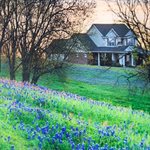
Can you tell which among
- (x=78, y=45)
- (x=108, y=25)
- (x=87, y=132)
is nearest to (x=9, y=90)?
(x=87, y=132)

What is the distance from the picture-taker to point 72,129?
9.88 m

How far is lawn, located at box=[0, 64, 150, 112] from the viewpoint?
3578 cm

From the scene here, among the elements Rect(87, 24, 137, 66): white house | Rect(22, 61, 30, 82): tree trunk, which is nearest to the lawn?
Rect(22, 61, 30, 82): tree trunk

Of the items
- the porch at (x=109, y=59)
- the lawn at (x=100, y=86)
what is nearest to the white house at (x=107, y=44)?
the porch at (x=109, y=59)

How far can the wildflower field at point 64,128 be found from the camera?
8.93 meters

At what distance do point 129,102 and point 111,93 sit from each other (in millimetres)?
4960

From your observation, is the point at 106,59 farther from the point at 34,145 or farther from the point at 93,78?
the point at 34,145

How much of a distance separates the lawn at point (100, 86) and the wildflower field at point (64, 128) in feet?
56.7

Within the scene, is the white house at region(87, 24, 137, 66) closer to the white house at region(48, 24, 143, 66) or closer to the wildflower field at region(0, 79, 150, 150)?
the white house at region(48, 24, 143, 66)

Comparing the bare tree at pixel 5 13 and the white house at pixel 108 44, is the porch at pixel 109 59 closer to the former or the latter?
the white house at pixel 108 44

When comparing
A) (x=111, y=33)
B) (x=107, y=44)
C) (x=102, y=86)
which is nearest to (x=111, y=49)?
(x=107, y=44)

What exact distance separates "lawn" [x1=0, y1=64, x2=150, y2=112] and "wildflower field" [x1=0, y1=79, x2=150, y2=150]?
17.3 meters

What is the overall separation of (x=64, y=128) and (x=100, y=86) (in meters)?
37.5

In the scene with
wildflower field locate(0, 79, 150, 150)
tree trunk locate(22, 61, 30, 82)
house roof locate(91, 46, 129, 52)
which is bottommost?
wildflower field locate(0, 79, 150, 150)
